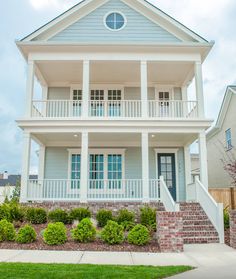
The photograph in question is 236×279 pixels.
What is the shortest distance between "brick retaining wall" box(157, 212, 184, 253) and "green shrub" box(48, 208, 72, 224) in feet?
13.7

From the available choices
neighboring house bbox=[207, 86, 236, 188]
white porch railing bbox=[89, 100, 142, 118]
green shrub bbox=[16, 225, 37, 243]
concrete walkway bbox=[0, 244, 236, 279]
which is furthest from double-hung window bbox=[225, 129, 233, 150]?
green shrub bbox=[16, 225, 37, 243]

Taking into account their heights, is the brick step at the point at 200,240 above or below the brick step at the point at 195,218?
below

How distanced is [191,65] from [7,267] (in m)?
12.2

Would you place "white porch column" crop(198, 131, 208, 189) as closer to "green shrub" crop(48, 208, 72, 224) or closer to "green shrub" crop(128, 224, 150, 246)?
"green shrub" crop(128, 224, 150, 246)

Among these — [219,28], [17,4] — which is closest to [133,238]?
[17,4]

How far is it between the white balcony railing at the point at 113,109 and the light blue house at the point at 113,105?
57mm

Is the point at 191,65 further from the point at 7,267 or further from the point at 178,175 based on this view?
the point at 7,267

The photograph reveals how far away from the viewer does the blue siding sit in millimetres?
15102

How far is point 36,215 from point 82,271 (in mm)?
6013

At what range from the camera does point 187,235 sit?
1082 centimetres

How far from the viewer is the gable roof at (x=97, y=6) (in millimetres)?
14828

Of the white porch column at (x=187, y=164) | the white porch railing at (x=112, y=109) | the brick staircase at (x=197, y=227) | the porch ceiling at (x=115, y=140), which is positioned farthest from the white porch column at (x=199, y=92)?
the brick staircase at (x=197, y=227)

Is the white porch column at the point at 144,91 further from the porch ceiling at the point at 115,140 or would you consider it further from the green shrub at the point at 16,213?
the green shrub at the point at 16,213

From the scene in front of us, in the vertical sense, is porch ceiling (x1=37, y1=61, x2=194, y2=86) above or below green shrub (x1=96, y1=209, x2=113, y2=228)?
above
